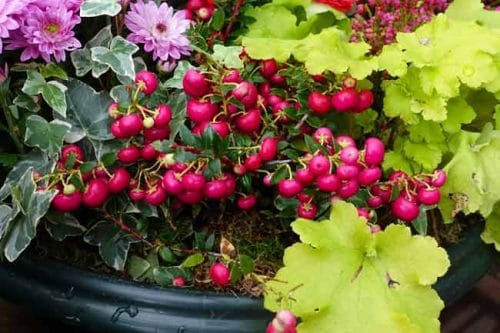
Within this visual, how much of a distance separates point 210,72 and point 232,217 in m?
0.20

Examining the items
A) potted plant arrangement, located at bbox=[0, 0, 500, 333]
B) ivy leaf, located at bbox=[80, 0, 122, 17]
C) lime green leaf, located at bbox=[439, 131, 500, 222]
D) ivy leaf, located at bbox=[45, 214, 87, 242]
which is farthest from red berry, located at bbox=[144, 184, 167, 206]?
lime green leaf, located at bbox=[439, 131, 500, 222]

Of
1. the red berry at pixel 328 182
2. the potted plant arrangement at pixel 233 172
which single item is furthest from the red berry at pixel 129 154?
the red berry at pixel 328 182

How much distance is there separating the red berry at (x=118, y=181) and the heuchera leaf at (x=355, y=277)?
0.20 m

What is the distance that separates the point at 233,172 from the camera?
0.94 m

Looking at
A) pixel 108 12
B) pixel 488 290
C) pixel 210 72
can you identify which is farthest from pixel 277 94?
pixel 488 290

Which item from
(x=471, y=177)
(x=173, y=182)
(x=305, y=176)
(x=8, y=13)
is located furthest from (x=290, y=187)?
(x=8, y=13)

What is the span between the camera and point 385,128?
105 cm

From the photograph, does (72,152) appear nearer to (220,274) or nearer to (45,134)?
(45,134)

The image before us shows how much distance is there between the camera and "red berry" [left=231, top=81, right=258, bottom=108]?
90 centimetres

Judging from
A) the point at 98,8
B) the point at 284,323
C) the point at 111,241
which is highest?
the point at 98,8

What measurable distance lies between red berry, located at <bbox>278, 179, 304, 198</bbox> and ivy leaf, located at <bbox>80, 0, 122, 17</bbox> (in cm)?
27

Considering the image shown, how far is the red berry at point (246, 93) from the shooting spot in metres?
0.90

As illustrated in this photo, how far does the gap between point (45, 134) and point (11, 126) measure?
7cm

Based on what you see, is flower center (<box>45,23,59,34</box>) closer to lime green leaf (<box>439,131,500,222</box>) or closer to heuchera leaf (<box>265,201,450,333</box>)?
heuchera leaf (<box>265,201,450,333</box>)
